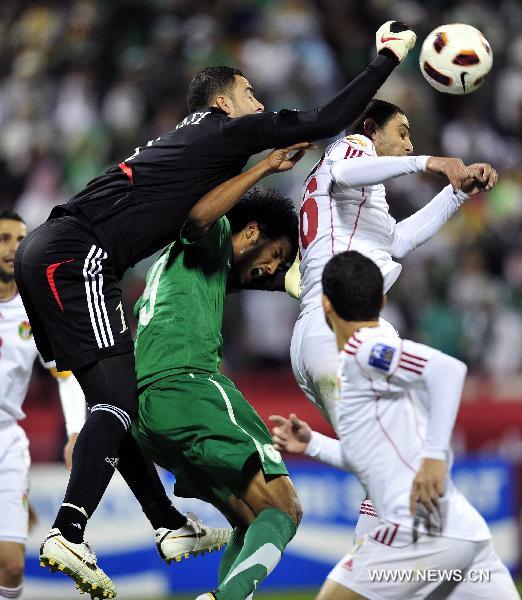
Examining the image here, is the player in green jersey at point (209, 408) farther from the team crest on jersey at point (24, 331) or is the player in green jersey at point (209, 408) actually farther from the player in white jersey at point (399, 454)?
the team crest on jersey at point (24, 331)

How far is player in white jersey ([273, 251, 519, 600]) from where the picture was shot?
4273 millimetres

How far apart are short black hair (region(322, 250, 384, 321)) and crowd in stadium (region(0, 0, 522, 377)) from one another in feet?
21.3

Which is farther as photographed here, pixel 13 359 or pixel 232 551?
pixel 13 359

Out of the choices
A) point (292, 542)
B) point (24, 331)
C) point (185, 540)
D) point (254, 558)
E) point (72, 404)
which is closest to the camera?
point (254, 558)

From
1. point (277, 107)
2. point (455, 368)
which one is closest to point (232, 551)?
point (455, 368)

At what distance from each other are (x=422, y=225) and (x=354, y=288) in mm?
1532

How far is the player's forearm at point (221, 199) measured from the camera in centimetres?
537

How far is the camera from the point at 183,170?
18.0 feet

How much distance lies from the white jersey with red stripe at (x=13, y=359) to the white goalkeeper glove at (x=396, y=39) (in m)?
2.82

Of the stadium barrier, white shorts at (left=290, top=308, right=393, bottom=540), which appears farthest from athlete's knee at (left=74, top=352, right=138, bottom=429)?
the stadium barrier

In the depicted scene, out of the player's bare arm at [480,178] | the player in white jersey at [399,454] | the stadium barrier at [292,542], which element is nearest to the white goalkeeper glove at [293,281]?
the player's bare arm at [480,178]

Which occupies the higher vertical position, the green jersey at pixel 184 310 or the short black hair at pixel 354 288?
the short black hair at pixel 354 288

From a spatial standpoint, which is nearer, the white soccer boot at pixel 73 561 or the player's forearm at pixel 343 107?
the white soccer boot at pixel 73 561

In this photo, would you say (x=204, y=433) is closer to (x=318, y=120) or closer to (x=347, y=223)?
(x=347, y=223)
